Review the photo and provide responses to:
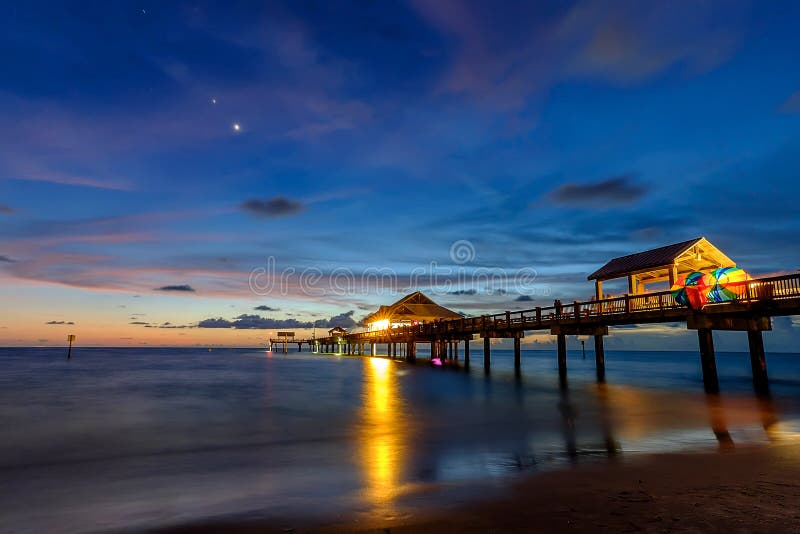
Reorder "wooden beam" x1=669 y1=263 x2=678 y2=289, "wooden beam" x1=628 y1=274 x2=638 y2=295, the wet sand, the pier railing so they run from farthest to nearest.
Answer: "wooden beam" x1=628 y1=274 x2=638 y2=295 → "wooden beam" x1=669 y1=263 x2=678 y2=289 → the pier railing → the wet sand

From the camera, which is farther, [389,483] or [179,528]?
[389,483]

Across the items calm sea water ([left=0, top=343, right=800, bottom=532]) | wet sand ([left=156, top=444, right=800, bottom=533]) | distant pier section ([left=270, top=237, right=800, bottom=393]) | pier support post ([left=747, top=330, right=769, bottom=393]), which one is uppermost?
distant pier section ([left=270, top=237, right=800, bottom=393])

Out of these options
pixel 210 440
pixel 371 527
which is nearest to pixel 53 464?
pixel 210 440

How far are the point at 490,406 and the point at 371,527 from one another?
531 inches

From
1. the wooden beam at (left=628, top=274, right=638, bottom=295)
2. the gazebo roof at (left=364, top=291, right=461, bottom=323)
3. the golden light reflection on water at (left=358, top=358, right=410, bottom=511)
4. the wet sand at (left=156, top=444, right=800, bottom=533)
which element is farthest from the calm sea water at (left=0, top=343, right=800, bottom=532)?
the gazebo roof at (left=364, top=291, right=461, bottom=323)

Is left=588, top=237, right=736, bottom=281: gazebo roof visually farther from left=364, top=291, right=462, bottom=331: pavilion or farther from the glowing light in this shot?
the glowing light

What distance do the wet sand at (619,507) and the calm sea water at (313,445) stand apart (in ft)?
1.72

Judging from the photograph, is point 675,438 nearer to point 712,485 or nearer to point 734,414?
point 712,485

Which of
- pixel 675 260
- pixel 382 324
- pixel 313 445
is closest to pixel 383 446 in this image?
pixel 313 445

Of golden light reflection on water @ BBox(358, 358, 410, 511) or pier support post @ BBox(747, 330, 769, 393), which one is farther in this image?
pier support post @ BBox(747, 330, 769, 393)

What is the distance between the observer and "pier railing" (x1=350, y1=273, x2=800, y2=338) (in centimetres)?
1683

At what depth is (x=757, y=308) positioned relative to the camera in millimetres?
17297

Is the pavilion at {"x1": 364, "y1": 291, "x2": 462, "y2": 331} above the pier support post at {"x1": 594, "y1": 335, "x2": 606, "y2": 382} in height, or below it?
above

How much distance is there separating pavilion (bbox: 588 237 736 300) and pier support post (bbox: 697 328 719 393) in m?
5.28
